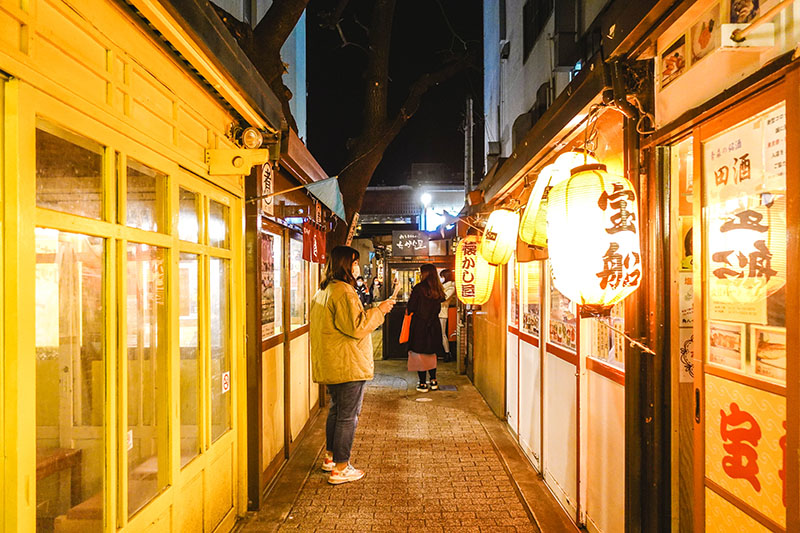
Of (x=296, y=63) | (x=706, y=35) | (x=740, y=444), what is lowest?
(x=740, y=444)

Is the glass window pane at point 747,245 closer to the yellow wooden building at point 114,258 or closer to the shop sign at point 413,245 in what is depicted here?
the yellow wooden building at point 114,258

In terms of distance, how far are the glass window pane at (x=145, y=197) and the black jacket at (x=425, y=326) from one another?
8.30 meters

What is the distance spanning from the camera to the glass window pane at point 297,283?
8.38 m

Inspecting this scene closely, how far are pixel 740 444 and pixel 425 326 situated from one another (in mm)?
8866

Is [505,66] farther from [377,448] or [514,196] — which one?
[377,448]

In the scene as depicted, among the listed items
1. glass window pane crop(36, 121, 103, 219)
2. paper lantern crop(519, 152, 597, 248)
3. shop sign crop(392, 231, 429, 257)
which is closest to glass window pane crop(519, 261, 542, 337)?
paper lantern crop(519, 152, 597, 248)

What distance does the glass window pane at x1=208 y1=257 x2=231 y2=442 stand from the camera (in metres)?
5.18

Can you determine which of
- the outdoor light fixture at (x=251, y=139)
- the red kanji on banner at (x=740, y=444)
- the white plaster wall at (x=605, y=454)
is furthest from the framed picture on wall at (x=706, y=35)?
the outdoor light fixture at (x=251, y=139)

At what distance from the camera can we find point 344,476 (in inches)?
265

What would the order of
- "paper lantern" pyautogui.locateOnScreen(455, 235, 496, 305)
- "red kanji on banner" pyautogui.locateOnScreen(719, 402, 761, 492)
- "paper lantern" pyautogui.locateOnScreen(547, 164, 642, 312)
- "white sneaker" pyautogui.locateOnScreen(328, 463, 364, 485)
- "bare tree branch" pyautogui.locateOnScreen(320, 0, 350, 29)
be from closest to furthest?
"red kanji on banner" pyautogui.locateOnScreen(719, 402, 761, 492) → "paper lantern" pyautogui.locateOnScreen(547, 164, 642, 312) → "white sneaker" pyautogui.locateOnScreen(328, 463, 364, 485) → "paper lantern" pyautogui.locateOnScreen(455, 235, 496, 305) → "bare tree branch" pyautogui.locateOnScreen(320, 0, 350, 29)

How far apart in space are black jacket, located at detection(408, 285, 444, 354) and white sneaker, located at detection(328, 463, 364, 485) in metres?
5.18

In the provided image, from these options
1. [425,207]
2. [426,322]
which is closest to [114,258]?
[426,322]

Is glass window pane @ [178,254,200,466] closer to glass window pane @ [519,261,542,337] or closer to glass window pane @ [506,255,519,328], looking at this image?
glass window pane @ [519,261,542,337]

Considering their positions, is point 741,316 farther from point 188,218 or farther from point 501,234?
point 188,218
